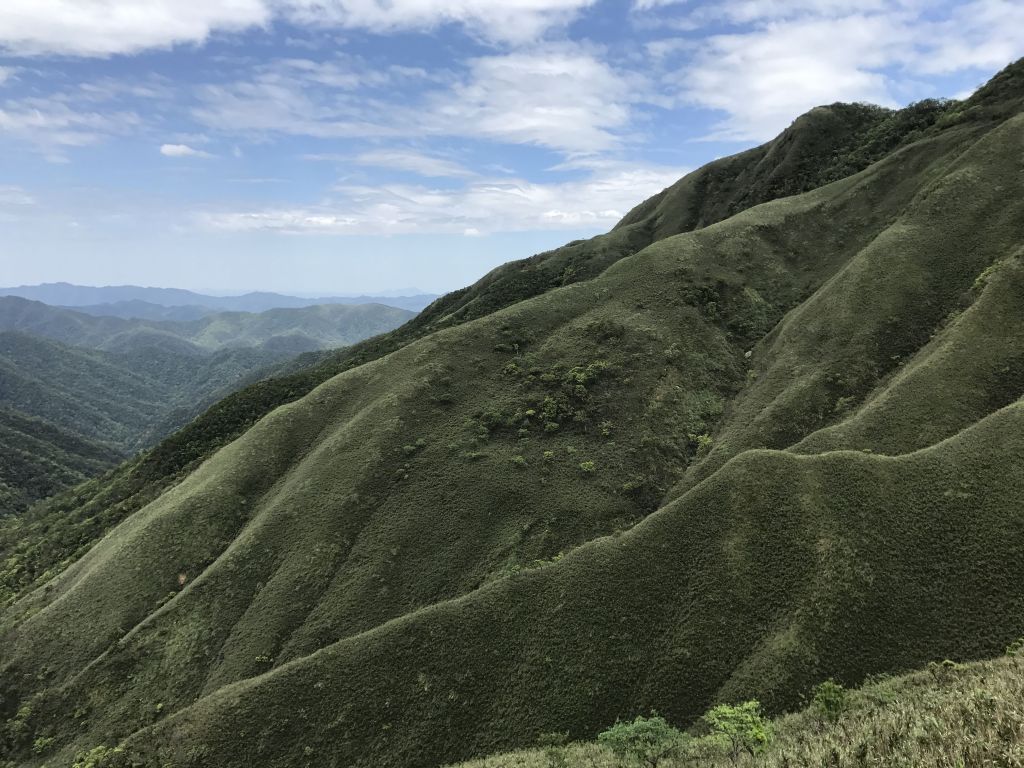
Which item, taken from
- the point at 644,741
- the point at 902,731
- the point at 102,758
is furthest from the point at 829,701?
the point at 102,758

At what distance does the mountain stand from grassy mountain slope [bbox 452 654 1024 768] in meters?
4.10

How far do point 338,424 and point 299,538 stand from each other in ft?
78.6

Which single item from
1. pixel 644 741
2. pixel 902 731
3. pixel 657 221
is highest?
pixel 657 221

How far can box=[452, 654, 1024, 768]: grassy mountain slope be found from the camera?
2102 centimetres

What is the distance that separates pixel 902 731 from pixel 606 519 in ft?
153

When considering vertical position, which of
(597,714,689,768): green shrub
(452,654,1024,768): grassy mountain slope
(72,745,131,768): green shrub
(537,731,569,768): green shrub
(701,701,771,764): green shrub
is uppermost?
(452,654,1024,768): grassy mountain slope

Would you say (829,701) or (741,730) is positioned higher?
(829,701)

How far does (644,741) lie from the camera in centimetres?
3597

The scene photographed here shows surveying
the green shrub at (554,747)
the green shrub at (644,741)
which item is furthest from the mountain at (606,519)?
the green shrub at (644,741)

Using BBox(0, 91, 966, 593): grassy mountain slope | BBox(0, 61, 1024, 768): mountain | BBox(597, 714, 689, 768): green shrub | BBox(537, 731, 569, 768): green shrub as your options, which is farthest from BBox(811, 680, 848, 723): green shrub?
BBox(0, 91, 966, 593): grassy mountain slope

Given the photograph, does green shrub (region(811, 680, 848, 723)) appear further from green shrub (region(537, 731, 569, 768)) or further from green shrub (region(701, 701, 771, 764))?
green shrub (region(537, 731, 569, 768))

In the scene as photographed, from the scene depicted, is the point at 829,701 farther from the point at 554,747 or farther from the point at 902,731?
the point at 554,747

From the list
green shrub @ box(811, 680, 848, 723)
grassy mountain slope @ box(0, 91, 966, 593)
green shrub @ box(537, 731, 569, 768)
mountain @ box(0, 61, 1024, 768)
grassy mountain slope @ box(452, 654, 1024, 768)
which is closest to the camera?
grassy mountain slope @ box(452, 654, 1024, 768)

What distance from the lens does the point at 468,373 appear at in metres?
94.6
